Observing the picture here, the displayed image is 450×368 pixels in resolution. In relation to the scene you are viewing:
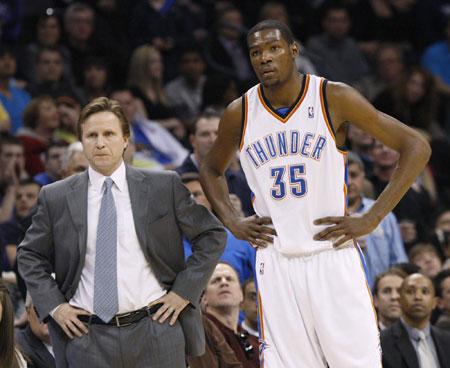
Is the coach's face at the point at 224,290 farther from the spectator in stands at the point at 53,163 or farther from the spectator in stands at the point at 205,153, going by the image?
the spectator in stands at the point at 53,163

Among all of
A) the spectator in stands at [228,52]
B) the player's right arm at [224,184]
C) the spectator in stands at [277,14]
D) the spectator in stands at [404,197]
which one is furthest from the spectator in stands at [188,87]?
the player's right arm at [224,184]

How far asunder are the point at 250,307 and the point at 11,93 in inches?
157

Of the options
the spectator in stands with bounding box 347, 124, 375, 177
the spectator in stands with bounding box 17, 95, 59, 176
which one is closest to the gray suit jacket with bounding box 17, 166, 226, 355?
the spectator in stands with bounding box 17, 95, 59, 176

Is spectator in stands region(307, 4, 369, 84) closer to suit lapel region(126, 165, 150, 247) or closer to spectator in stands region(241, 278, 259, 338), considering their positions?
spectator in stands region(241, 278, 259, 338)

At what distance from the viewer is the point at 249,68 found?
1254 centimetres

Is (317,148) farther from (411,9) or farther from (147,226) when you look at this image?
(411,9)

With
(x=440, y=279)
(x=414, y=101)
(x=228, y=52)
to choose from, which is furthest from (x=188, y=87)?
(x=440, y=279)

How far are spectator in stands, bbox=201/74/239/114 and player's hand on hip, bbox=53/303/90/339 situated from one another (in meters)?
6.00

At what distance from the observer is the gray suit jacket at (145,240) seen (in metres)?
5.55

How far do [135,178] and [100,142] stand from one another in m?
0.27

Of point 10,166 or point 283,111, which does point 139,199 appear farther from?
point 10,166

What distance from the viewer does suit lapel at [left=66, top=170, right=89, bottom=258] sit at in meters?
5.54

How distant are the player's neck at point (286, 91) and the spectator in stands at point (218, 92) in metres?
5.70

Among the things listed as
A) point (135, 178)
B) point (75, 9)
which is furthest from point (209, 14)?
point (135, 178)
